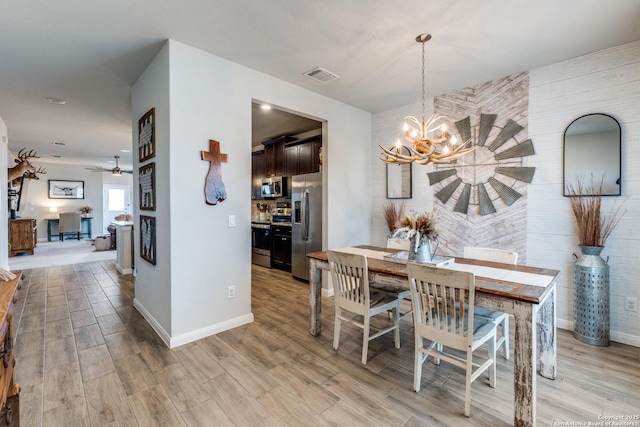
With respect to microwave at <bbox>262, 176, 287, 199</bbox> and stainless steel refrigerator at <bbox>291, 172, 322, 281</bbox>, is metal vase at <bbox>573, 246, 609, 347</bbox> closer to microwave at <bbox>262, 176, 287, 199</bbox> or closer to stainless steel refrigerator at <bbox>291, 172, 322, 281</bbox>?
stainless steel refrigerator at <bbox>291, 172, 322, 281</bbox>

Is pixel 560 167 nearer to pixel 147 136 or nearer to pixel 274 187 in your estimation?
pixel 147 136

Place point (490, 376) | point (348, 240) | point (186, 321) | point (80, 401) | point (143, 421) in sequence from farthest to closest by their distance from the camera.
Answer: point (348, 240) → point (186, 321) → point (490, 376) → point (80, 401) → point (143, 421)

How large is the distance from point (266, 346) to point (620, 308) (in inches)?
133

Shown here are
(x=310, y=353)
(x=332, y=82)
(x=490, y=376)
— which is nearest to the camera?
(x=490, y=376)

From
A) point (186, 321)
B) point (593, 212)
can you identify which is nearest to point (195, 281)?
point (186, 321)

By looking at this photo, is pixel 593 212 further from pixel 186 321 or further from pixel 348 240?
pixel 186 321

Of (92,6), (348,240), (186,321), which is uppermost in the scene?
(92,6)

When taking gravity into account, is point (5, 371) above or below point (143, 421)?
above

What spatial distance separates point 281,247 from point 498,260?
3.86 meters

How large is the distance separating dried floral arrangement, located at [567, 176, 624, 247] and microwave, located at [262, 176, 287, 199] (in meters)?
4.57

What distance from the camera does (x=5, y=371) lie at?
56.5 inches

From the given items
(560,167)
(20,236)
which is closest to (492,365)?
(560,167)

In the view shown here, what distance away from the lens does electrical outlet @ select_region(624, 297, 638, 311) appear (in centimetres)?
275

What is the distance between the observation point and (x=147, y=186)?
3195 mm
